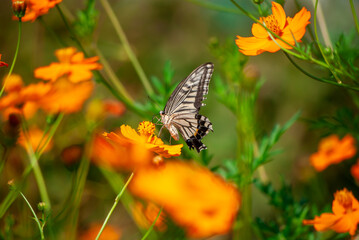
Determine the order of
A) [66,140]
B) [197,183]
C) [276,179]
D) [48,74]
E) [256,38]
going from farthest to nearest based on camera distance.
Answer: [276,179] < [66,140] < [48,74] < [256,38] < [197,183]

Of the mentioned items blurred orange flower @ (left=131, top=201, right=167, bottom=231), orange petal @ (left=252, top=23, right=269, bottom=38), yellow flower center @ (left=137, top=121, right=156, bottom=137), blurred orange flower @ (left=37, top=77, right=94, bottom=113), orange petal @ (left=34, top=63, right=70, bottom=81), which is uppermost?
orange petal @ (left=252, top=23, right=269, bottom=38)

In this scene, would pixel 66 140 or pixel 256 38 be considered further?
pixel 66 140

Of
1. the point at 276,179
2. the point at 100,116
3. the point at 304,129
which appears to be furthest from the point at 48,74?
the point at 304,129

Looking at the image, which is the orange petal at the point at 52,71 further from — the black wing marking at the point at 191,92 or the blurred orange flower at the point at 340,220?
the blurred orange flower at the point at 340,220

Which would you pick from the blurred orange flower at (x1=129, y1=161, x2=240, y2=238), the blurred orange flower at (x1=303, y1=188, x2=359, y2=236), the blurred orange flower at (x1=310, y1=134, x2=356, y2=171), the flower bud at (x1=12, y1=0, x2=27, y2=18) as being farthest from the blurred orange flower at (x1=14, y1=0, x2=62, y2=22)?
the blurred orange flower at (x1=310, y1=134, x2=356, y2=171)

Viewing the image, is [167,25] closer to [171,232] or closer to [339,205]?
[339,205]

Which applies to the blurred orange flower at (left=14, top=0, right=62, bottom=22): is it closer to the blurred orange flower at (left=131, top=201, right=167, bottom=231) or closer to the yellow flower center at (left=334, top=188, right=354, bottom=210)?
the blurred orange flower at (left=131, top=201, right=167, bottom=231)

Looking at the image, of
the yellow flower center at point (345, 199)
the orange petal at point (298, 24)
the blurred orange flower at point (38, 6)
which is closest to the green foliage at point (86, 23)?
the blurred orange flower at point (38, 6)
